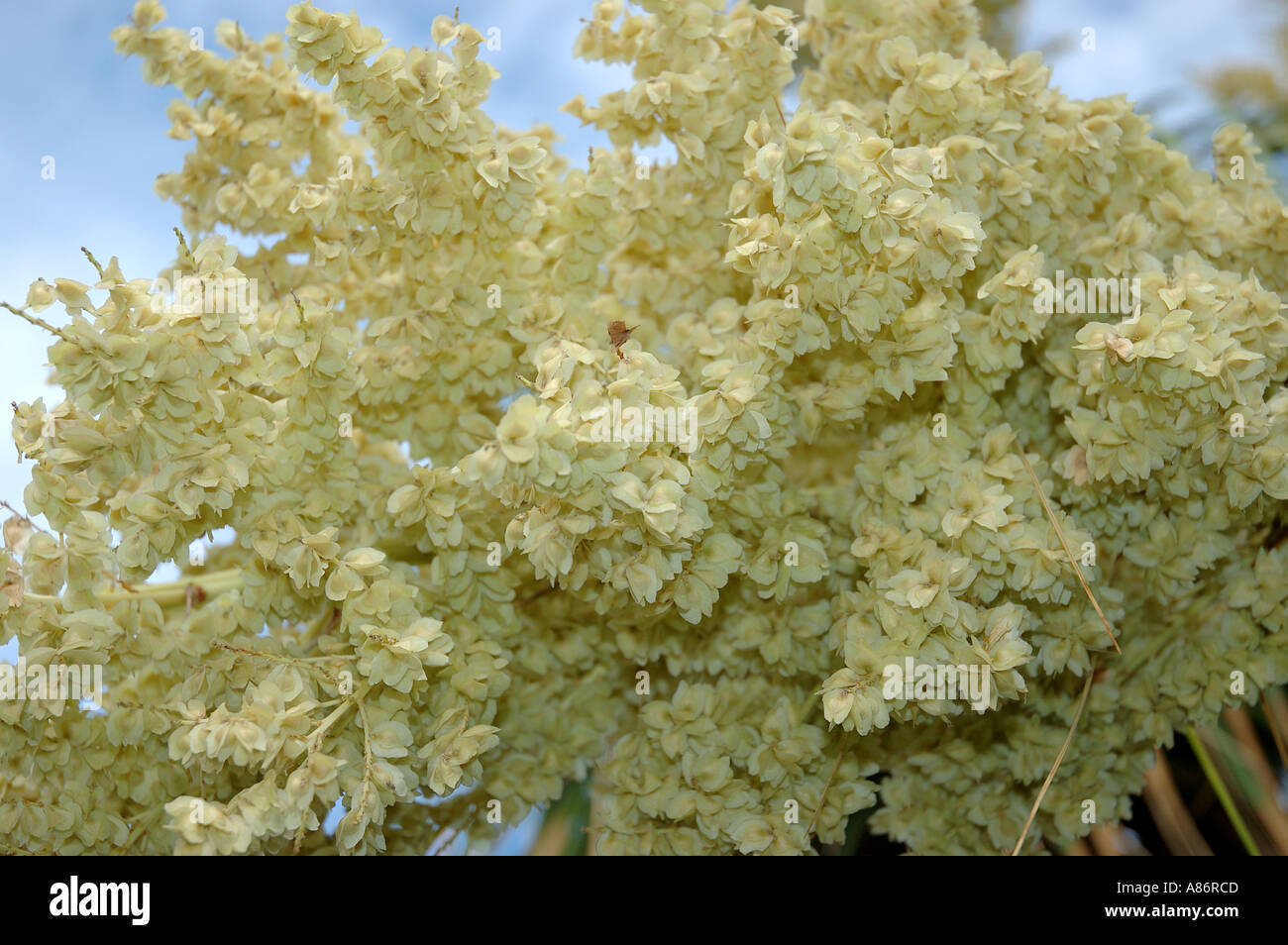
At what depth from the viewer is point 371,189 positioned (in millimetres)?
1122

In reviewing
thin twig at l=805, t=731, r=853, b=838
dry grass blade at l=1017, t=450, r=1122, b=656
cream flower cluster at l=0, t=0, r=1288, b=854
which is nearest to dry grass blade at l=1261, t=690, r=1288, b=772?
cream flower cluster at l=0, t=0, r=1288, b=854

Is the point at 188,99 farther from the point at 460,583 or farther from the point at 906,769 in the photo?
the point at 906,769

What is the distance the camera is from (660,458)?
3.07 ft

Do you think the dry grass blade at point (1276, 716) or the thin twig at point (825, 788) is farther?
the dry grass blade at point (1276, 716)

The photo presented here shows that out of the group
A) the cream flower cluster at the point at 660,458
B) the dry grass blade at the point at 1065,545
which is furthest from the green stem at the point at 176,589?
the dry grass blade at the point at 1065,545

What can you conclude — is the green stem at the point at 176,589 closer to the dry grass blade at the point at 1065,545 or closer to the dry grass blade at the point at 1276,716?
the dry grass blade at the point at 1065,545

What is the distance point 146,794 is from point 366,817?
1.01ft

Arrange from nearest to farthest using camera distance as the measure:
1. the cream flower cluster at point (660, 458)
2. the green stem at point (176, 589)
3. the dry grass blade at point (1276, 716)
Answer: the cream flower cluster at point (660, 458), the green stem at point (176, 589), the dry grass blade at point (1276, 716)

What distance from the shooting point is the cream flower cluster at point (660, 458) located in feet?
3.17

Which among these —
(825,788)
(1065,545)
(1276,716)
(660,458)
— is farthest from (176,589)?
(1276,716)

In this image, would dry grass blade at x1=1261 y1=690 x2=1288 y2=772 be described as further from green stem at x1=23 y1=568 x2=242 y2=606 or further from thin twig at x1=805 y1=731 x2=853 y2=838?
green stem at x1=23 y1=568 x2=242 y2=606

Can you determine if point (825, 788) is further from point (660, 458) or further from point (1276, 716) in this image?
point (1276, 716)

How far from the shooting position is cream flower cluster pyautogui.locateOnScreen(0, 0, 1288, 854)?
3.17 ft

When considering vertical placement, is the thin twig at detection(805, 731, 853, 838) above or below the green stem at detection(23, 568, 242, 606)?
below
